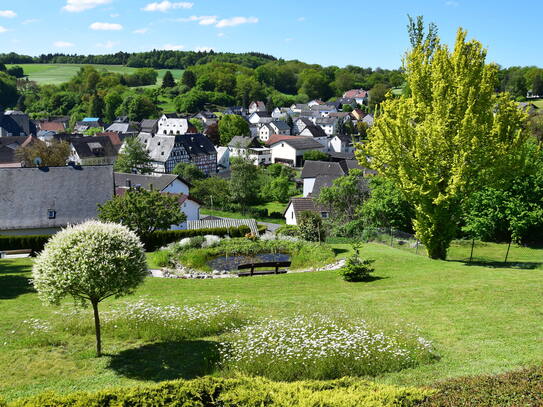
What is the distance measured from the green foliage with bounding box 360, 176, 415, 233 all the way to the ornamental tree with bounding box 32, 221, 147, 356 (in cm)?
2589

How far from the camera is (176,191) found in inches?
2099

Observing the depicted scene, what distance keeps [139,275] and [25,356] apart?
3.59 m

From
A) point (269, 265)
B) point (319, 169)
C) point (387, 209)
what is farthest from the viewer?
point (319, 169)

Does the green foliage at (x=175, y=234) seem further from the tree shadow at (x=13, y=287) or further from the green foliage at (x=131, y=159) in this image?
the green foliage at (x=131, y=159)

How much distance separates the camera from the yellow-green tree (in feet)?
74.6

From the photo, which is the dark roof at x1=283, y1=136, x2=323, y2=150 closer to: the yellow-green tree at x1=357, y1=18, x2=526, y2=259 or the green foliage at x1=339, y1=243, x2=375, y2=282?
the yellow-green tree at x1=357, y1=18, x2=526, y2=259

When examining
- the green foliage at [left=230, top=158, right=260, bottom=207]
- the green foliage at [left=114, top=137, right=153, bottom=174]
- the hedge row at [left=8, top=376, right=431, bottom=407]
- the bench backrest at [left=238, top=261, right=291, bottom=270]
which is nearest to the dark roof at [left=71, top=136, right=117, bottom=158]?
the green foliage at [left=114, top=137, right=153, bottom=174]

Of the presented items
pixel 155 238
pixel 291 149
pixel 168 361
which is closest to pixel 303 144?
pixel 291 149

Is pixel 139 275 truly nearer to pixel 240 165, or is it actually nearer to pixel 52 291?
pixel 52 291

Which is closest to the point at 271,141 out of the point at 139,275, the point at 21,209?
the point at 21,209

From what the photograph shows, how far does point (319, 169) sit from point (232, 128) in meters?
50.4

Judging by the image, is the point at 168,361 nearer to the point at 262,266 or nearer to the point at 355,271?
the point at 355,271

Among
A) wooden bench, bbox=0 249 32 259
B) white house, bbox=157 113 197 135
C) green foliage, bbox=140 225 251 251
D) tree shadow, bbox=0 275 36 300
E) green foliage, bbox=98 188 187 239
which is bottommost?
wooden bench, bbox=0 249 32 259

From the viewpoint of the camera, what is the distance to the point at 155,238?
35.5 meters
